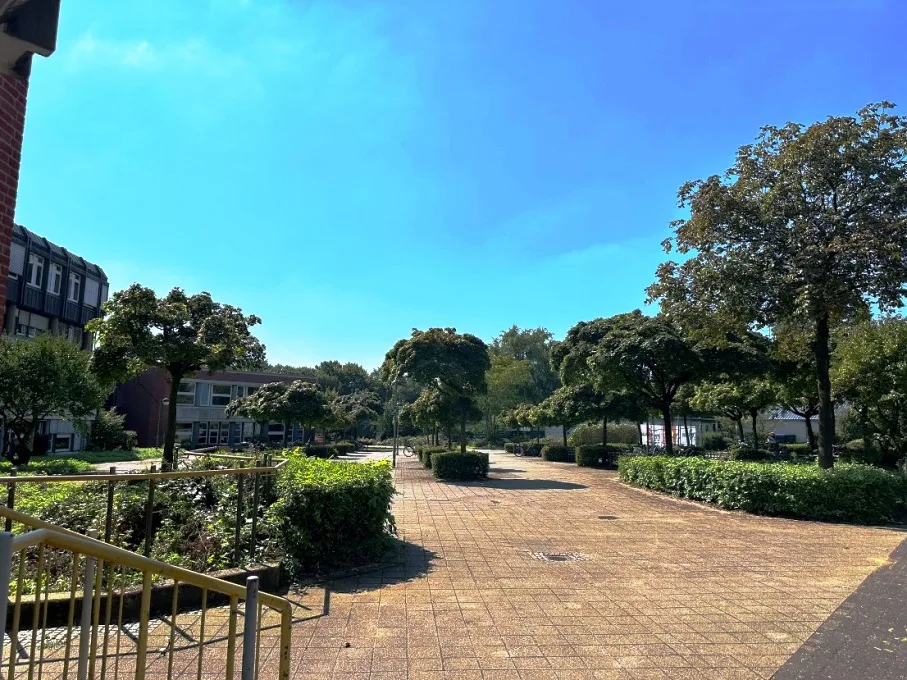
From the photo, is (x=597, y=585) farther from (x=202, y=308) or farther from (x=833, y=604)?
(x=202, y=308)

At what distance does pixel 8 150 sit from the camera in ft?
12.4

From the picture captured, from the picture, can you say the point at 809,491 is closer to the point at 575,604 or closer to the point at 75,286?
the point at 575,604

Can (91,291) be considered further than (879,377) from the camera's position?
Yes

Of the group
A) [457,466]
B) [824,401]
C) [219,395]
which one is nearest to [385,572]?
[824,401]

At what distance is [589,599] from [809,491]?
732 cm

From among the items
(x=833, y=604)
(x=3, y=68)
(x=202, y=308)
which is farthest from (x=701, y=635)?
(x=202, y=308)

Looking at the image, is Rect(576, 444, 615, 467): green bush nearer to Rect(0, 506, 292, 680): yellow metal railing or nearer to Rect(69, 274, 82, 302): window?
Rect(0, 506, 292, 680): yellow metal railing

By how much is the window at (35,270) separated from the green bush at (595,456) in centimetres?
2954

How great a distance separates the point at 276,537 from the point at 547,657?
3214mm

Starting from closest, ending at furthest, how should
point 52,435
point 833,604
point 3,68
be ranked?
point 3,68 → point 833,604 → point 52,435

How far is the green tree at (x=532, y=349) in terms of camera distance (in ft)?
221

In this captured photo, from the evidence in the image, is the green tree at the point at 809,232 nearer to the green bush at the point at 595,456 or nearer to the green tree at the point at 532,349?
the green bush at the point at 595,456

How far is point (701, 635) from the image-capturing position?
4668 millimetres

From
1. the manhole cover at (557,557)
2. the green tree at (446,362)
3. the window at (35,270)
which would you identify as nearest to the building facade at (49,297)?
the window at (35,270)
